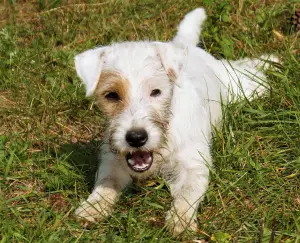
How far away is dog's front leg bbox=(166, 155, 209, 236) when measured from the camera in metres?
3.95

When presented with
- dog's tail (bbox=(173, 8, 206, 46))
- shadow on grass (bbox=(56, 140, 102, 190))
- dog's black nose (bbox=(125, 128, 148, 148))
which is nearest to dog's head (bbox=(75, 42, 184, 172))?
dog's black nose (bbox=(125, 128, 148, 148))

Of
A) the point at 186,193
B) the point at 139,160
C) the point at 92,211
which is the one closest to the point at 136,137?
the point at 139,160

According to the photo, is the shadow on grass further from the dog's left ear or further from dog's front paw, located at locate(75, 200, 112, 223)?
the dog's left ear

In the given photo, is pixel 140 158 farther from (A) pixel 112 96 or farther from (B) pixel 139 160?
(A) pixel 112 96

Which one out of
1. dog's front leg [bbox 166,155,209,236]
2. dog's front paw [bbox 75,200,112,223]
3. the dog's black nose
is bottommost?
dog's front paw [bbox 75,200,112,223]

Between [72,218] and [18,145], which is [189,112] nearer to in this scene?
[72,218]

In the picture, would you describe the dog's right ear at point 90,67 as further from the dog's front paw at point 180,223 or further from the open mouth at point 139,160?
the dog's front paw at point 180,223

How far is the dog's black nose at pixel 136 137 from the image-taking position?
154 inches

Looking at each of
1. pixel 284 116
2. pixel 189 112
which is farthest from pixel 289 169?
pixel 189 112

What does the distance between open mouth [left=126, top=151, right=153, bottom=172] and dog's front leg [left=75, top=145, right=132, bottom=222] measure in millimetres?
335

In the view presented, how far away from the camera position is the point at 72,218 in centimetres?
423

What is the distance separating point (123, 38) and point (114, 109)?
8.53ft

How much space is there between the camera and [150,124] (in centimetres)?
401

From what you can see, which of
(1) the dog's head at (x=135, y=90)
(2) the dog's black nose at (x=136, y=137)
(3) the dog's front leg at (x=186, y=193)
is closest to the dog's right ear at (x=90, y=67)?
(1) the dog's head at (x=135, y=90)
